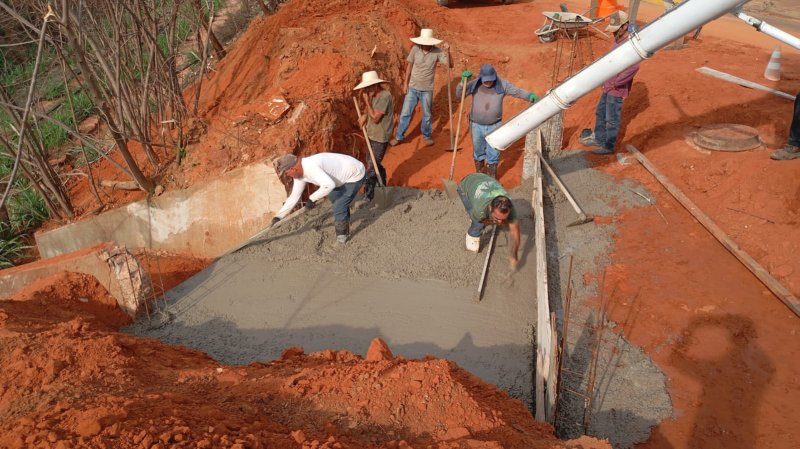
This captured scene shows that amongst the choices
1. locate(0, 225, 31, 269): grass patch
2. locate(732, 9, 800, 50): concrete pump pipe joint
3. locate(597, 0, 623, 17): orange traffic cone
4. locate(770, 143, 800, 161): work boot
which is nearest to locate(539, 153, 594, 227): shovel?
locate(770, 143, 800, 161): work boot

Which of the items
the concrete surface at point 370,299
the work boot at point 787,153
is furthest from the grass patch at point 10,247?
the work boot at point 787,153

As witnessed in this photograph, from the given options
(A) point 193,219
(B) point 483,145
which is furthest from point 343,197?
(B) point 483,145

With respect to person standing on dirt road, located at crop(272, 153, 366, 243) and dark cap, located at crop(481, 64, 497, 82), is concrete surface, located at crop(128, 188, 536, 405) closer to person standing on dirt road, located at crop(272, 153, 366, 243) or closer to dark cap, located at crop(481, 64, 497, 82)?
person standing on dirt road, located at crop(272, 153, 366, 243)

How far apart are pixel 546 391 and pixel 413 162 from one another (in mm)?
5201

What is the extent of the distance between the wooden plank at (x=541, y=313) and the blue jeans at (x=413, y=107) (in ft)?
8.82

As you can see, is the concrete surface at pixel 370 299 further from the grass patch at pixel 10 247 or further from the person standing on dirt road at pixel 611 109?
the grass patch at pixel 10 247

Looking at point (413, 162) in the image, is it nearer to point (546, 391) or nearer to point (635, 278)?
point (635, 278)

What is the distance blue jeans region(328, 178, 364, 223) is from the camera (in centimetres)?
559

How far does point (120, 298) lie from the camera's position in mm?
5016

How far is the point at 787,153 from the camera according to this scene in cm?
597

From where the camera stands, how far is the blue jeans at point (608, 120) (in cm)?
661

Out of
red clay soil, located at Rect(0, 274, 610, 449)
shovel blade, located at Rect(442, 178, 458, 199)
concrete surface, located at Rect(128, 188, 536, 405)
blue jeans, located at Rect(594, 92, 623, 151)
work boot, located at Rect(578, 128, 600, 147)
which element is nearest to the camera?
red clay soil, located at Rect(0, 274, 610, 449)

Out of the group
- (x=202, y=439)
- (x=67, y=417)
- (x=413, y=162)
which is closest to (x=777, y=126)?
(x=413, y=162)

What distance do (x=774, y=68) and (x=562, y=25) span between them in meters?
3.80
